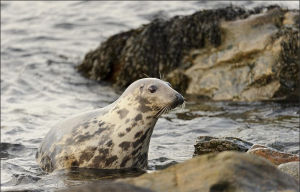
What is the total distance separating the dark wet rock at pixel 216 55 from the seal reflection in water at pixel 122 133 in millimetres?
3975

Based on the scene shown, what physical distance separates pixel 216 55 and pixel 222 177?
23.4ft

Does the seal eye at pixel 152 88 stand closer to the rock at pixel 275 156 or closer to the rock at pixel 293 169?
the rock at pixel 275 156

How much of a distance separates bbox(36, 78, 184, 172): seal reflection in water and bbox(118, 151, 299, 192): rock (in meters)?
2.38

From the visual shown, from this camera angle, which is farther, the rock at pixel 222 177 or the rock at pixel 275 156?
the rock at pixel 275 156

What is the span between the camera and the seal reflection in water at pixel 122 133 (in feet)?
21.3

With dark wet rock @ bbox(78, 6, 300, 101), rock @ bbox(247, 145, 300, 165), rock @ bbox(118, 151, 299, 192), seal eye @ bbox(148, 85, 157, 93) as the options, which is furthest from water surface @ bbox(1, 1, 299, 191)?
rock @ bbox(118, 151, 299, 192)

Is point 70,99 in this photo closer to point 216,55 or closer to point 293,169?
point 216,55

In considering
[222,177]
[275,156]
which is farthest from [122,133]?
[222,177]

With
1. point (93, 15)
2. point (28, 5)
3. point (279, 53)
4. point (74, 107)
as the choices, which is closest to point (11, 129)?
point (74, 107)

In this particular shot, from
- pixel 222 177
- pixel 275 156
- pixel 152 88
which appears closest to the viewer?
pixel 222 177

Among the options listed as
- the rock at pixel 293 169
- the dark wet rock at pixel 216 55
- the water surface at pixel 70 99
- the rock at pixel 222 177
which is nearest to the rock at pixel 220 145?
the water surface at pixel 70 99

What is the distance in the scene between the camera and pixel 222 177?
3832 millimetres

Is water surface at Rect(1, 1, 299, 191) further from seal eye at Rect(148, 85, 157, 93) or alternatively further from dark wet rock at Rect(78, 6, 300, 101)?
seal eye at Rect(148, 85, 157, 93)

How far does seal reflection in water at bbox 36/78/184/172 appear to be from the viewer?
6.49m
